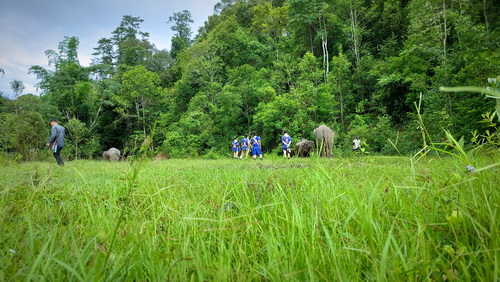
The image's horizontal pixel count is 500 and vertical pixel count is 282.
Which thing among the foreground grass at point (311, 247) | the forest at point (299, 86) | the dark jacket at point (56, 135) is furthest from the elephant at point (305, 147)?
the foreground grass at point (311, 247)

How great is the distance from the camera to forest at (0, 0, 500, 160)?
42.8 feet

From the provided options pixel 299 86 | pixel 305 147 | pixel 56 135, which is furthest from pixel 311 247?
pixel 299 86

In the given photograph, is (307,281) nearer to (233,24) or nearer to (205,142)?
(205,142)

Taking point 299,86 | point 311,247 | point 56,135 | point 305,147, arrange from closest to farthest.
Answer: point 311,247, point 56,135, point 305,147, point 299,86

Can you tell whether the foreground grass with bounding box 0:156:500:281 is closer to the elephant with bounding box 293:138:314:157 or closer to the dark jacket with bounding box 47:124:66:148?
the dark jacket with bounding box 47:124:66:148

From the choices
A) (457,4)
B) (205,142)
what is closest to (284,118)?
(205,142)

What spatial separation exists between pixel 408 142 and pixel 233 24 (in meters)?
24.3

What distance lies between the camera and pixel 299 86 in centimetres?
2200

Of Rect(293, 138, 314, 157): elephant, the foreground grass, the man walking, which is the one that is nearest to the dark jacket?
the man walking

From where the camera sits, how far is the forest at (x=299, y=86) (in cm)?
1304

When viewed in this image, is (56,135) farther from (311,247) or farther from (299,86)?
(299,86)

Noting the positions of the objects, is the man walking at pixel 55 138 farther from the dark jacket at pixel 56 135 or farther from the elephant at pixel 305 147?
the elephant at pixel 305 147

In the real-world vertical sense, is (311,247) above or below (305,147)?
above

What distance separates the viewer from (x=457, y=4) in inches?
563
